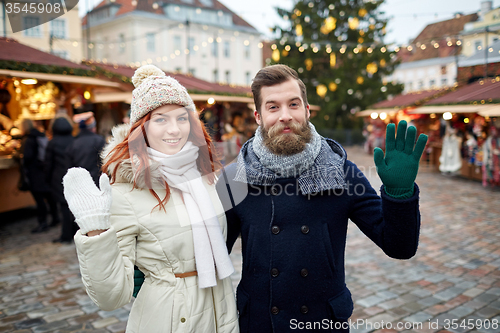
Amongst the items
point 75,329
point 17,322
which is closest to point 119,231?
point 75,329

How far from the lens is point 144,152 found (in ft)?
6.07

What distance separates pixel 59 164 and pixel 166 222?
5137 millimetres

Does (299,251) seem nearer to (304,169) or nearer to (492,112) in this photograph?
(304,169)

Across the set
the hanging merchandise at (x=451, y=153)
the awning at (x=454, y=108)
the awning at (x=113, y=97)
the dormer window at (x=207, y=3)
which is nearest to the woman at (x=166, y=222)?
the awning at (x=113, y=97)

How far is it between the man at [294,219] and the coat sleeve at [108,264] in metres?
0.59

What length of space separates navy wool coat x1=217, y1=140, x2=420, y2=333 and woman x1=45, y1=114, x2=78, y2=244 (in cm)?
507

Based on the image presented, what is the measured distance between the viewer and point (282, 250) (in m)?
1.82

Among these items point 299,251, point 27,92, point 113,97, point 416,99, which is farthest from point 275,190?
point 416,99

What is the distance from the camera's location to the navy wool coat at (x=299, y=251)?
5.94 ft

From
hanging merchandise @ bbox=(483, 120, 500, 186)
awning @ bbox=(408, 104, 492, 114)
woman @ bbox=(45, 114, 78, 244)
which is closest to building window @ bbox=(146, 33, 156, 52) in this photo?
awning @ bbox=(408, 104, 492, 114)

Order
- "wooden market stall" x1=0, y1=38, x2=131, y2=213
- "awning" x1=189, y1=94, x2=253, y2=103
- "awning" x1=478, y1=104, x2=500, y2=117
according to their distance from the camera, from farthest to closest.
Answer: "awning" x1=189, y1=94, x2=253, y2=103
"awning" x1=478, y1=104, x2=500, y2=117
"wooden market stall" x1=0, y1=38, x2=131, y2=213

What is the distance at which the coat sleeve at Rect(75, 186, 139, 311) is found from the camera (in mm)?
1431

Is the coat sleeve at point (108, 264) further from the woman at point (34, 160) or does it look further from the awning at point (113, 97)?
the awning at point (113, 97)

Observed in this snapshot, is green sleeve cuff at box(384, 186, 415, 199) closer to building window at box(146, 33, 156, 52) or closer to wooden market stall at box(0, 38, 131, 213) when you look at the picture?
wooden market stall at box(0, 38, 131, 213)
